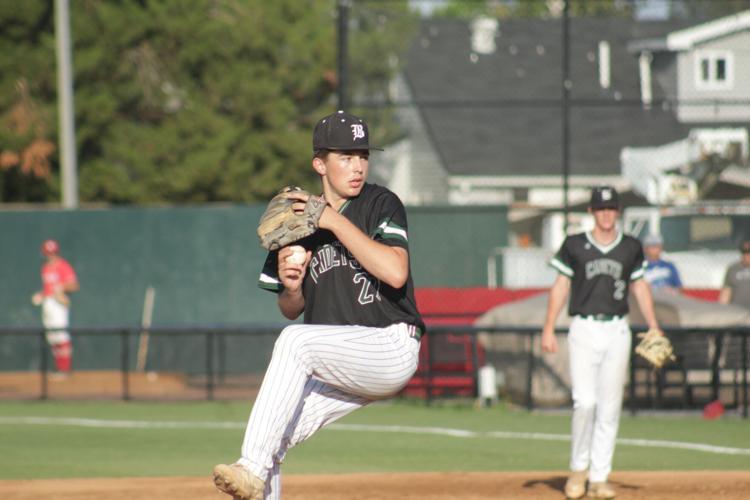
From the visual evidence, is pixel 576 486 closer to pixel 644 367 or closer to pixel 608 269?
pixel 608 269

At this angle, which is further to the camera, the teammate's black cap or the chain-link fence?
the chain-link fence

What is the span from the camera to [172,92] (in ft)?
89.8

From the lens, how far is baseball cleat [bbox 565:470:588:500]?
Result: 28.5 feet

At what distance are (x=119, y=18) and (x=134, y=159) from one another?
291cm

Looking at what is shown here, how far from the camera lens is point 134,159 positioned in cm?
2606

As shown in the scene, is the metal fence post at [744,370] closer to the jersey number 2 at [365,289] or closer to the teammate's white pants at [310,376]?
the teammate's white pants at [310,376]

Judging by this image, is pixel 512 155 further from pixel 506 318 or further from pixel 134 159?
pixel 506 318

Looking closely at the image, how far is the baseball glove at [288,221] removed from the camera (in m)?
5.39

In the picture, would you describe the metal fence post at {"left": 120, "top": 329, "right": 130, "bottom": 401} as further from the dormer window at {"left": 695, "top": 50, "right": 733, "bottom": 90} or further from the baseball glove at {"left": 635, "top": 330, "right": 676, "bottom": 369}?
the dormer window at {"left": 695, "top": 50, "right": 733, "bottom": 90}

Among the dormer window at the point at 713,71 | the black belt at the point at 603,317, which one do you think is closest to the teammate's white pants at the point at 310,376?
the black belt at the point at 603,317

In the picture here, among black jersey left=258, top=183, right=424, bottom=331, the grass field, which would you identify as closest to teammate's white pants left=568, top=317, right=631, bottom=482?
the grass field

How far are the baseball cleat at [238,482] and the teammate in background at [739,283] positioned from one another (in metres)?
11.3

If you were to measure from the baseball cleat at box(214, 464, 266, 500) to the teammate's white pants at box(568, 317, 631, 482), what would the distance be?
13.4 ft

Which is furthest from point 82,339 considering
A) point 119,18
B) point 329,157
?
point 329,157
